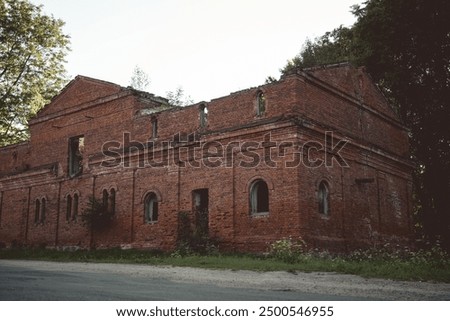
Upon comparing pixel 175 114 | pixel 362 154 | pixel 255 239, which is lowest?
pixel 255 239

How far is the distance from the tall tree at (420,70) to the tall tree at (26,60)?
57.6ft

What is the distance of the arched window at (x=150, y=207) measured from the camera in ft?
63.0

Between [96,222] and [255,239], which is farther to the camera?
[96,222]

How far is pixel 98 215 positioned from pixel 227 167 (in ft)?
21.5

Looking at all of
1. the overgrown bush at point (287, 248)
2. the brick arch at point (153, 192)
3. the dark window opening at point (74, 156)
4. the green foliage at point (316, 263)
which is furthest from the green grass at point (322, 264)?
the dark window opening at point (74, 156)

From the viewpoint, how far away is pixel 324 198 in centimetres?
1670

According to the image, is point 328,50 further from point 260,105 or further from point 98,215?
point 98,215

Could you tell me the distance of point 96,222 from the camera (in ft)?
66.3

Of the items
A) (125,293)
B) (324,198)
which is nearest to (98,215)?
(324,198)

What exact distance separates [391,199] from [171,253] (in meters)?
9.88

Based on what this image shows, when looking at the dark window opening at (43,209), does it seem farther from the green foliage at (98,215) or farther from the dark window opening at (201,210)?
the dark window opening at (201,210)
